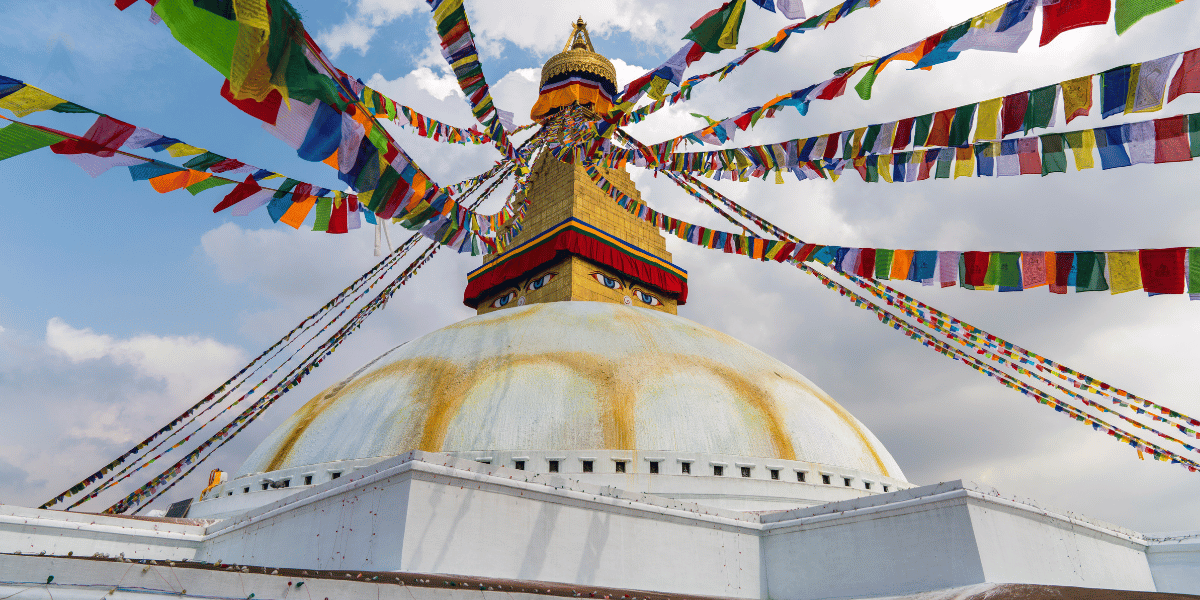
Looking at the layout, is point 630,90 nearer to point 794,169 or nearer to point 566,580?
point 794,169

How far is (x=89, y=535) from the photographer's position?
31.4 ft

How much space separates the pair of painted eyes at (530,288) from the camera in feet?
52.9

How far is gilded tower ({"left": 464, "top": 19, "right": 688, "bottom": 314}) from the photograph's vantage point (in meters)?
15.7

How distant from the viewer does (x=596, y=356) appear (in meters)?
11.2

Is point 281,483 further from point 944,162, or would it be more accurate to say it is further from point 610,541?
point 944,162

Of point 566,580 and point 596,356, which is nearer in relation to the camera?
point 566,580

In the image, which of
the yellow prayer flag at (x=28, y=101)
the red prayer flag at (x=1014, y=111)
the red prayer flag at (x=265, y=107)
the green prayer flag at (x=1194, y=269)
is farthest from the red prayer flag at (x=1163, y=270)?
the yellow prayer flag at (x=28, y=101)

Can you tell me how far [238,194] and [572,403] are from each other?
5.60 metres

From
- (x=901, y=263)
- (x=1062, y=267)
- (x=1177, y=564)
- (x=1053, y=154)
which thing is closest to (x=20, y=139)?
(x=901, y=263)

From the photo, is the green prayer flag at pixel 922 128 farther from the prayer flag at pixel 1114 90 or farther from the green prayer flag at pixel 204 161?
the green prayer flag at pixel 204 161

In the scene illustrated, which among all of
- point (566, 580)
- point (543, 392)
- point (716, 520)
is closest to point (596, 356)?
point (543, 392)

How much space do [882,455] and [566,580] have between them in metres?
7.31

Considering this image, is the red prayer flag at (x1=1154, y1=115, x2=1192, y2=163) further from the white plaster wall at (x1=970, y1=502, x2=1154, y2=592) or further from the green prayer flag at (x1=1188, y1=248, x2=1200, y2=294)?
the white plaster wall at (x1=970, y1=502, x2=1154, y2=592)

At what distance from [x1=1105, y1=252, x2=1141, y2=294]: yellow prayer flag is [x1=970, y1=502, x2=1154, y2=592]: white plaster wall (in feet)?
9.71
